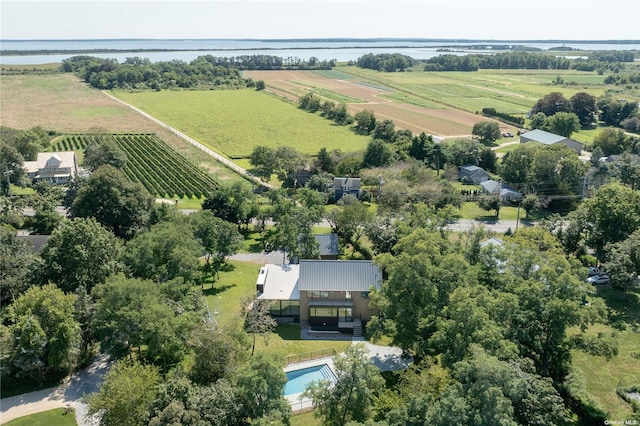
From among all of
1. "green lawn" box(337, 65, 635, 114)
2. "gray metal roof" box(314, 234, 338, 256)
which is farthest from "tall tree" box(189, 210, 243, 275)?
"green lawn" box(337, 65, 635, 114)

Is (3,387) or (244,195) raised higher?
(244,195)

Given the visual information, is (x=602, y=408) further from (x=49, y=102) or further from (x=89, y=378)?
(x=49, y=102)

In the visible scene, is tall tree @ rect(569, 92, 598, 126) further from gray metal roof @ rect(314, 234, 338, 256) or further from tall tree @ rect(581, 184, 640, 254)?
gray metal roof @ rect(314, 234, 338, 256)

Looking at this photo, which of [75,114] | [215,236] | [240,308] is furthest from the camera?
[75,114]

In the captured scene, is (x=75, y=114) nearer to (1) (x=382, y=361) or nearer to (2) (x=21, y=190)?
(2) (x=21, y=190)

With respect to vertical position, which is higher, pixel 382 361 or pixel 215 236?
pixel 215 236

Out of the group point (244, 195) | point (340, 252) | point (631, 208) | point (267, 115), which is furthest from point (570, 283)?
point (267, 115)

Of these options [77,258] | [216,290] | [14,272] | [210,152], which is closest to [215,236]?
[216,290]
